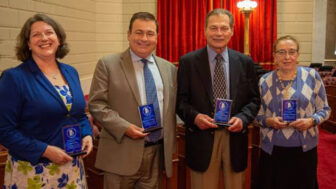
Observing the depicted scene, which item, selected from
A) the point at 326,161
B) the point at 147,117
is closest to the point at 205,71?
the point at 147,117

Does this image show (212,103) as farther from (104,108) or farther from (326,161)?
(326,161)

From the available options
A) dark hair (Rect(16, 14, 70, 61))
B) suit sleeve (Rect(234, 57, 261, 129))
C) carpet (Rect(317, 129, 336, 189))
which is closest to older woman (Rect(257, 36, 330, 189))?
suit sleeve (Rect(234, 57, 261, 129))

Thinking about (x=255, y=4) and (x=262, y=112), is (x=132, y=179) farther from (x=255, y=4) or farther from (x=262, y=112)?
(x=255, y=4)

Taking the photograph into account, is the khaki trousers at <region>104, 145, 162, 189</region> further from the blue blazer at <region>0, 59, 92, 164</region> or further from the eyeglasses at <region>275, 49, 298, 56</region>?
Result: the eyeglasses at <region>275, 49, 298, 56</region>

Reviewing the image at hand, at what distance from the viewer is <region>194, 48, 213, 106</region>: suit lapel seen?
2.12m

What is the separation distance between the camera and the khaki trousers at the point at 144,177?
2000 mm

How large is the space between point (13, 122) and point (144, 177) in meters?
0.79

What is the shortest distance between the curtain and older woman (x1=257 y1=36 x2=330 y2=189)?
13.1 feet

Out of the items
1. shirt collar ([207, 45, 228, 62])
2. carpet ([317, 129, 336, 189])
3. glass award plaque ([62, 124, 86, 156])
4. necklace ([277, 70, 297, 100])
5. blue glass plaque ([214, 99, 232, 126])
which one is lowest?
carpet ([317, 129, 336, 189])

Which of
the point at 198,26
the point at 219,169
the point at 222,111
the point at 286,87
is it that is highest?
the point at 198,26

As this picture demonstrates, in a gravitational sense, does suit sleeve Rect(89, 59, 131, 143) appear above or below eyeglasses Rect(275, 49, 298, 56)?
below

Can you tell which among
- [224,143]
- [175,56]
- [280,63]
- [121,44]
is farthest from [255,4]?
[224,143]

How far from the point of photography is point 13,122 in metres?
1.58

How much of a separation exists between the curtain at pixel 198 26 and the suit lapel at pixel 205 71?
4.19 metres
